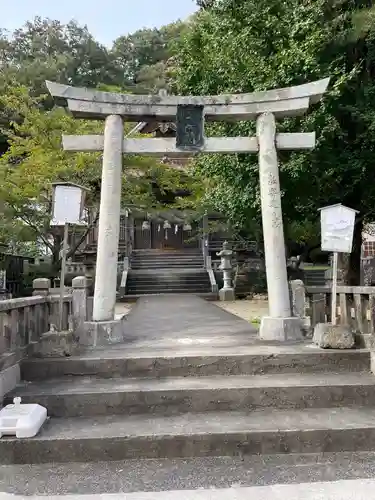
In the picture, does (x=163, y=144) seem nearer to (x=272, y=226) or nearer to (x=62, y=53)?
(x=272, y=226)

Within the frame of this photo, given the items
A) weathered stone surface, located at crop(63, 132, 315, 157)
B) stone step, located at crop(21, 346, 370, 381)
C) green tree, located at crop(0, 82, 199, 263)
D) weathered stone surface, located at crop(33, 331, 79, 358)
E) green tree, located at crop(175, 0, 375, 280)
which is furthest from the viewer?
green tree, located at crop(0, 82, 199, 263)

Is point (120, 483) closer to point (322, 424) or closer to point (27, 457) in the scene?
point (27, 457)

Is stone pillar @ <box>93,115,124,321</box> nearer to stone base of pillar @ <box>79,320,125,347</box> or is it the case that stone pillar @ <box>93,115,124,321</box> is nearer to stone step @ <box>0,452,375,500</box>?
stone base of pillar @ <box>79,320,125,347</box>

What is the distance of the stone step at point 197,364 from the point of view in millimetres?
5270

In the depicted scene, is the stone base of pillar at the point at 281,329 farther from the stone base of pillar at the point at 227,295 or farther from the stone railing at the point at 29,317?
the stone base of pillar at the point at 227,295

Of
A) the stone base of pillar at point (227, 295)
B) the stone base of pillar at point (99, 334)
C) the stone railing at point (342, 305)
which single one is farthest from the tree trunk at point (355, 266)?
the stone base of pillar at point (227, 295)

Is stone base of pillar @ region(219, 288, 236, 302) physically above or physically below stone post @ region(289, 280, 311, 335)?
below

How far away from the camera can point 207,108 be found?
23.8 feet

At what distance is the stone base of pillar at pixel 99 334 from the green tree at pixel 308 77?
4.11m

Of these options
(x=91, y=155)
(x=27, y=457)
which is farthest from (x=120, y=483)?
(x=91, y=155)

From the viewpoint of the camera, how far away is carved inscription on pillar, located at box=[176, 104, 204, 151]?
713cm

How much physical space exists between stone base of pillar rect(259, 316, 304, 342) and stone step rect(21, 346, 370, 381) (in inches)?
43.4

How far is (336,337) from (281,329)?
3.37 ft

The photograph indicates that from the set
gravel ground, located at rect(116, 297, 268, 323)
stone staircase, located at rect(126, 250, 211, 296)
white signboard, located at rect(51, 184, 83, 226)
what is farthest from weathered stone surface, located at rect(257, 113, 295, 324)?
stone staircase, located at rect(126, 250, 211, 296)
